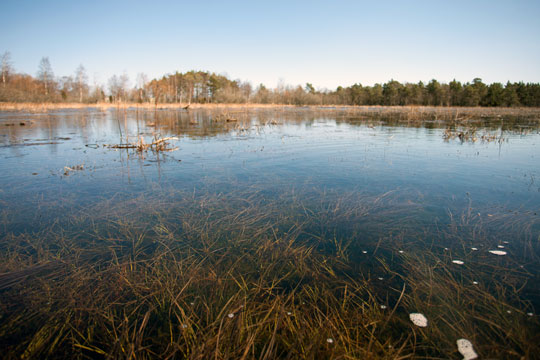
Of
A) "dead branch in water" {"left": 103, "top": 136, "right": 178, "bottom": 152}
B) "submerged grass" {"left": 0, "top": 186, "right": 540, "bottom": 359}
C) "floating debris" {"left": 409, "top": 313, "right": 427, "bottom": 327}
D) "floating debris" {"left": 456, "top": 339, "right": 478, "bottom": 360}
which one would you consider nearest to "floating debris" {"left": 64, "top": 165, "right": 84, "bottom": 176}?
"dead branch in water" {"left": 103, "top": 136, "right": 178, "bottom": 152}

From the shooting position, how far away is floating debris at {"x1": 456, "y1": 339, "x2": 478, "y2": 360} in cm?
162

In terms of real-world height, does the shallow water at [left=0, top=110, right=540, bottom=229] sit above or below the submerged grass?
above

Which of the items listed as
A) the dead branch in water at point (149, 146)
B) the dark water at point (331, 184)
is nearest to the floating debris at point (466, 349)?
the dark water at point (331, 184)

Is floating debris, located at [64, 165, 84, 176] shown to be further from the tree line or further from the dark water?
the tree line

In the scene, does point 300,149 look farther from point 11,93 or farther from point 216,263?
point 11,93

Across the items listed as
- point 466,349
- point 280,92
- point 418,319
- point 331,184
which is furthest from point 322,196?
point 280,92

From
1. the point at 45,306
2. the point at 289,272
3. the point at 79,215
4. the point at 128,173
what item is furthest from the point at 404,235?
the point at 128,173

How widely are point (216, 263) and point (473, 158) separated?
7.48 meters

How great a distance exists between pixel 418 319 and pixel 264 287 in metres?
1.12

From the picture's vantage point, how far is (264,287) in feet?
7.17

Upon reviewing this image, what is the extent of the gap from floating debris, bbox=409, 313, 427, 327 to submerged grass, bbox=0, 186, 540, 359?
4cm

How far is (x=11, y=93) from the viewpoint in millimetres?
32188

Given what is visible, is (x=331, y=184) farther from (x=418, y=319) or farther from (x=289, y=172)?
(x=418, y=319)

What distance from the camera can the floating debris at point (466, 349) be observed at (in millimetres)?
1623
